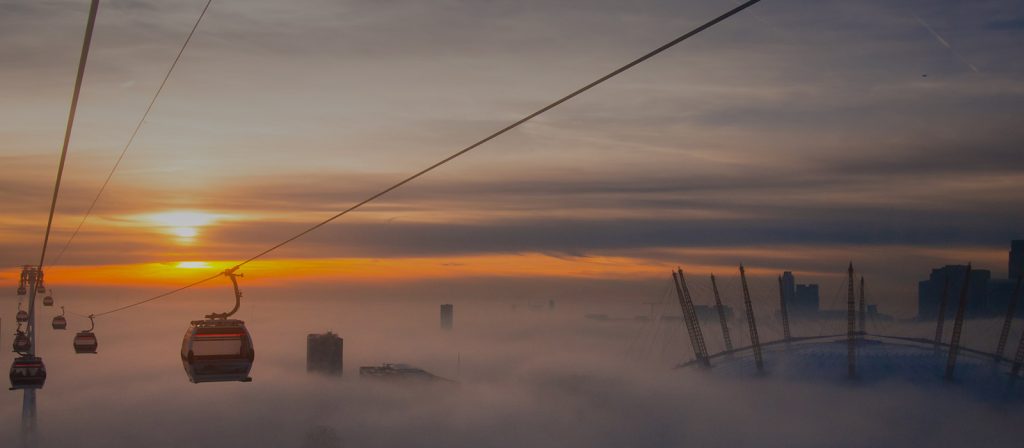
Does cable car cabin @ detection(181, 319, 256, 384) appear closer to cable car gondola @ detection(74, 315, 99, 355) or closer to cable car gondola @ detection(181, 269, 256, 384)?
cable car gondola @ detection(181, 269, 256, 384)

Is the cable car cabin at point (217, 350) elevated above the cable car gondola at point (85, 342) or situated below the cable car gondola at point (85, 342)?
above

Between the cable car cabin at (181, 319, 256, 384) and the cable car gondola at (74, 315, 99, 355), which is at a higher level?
the cable car cabin at (181, 319, 256, 384)

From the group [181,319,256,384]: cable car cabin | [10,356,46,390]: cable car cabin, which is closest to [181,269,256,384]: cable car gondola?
[181,319,256,384]: cable car cabin

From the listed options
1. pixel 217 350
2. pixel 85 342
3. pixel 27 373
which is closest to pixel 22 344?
pixel 85 342

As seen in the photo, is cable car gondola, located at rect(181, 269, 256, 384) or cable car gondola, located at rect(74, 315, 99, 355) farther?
cable car gondola, located at rect(74, 315, 99, 355)

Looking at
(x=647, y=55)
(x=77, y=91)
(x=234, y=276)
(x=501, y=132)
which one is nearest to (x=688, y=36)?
(x=647, y=55)

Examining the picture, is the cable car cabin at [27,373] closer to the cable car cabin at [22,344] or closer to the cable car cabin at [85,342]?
the cable car cabin at [85,342]

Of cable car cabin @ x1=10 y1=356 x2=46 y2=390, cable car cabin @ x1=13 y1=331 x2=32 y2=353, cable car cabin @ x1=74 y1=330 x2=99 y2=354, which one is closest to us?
cable car cabin @ x1=10 y1=356 x2=46 y2=390

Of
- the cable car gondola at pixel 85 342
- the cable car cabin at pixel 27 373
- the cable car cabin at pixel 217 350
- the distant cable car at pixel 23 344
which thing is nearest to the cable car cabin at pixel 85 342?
the cable car gondola at pixel 85 342
